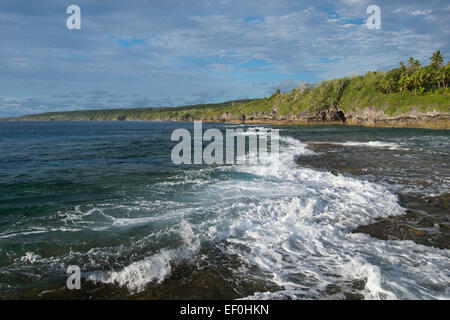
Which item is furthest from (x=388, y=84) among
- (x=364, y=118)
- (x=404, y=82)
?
(x=364, y=118)

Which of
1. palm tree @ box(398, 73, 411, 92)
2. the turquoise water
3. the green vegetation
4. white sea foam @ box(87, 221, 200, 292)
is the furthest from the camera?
palm tree @ box(398, 73, 411, 92)

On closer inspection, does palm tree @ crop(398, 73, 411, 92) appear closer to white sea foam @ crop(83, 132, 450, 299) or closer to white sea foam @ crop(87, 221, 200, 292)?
white sea foam @ crop(83, 132, 450, 299)

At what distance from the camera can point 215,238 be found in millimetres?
7148

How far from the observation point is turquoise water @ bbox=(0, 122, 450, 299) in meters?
5.06

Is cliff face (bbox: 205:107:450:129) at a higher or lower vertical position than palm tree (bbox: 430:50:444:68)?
lower

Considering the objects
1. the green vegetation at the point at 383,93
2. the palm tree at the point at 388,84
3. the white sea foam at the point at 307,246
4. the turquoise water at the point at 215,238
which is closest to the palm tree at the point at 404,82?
the green vegetation at the point at 383,93

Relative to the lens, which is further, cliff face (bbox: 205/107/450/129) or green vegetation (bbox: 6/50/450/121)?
green vegetation (bbox: 6/50/450/121)

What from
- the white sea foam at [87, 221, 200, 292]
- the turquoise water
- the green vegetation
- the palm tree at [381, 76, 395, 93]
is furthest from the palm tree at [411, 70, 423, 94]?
the white sea foam at [87, 221, 200, 292]

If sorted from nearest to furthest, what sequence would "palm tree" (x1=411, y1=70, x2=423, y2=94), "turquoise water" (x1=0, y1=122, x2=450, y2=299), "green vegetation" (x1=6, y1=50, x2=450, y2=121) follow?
"turquoise water" (x1=0, y1=122, x2=450, y2=299) → "green vegetation" (x1=6, y1=50, x2=450, y2=121) → "palm tree" (x1=411, y1=70, x2=423, y2=94)

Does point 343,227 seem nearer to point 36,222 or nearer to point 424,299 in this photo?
point 424,299

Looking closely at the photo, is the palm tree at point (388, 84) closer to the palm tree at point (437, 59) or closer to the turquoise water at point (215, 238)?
the palm tree at point (437, 59)

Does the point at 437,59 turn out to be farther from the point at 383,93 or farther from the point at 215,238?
the point at 215,238
